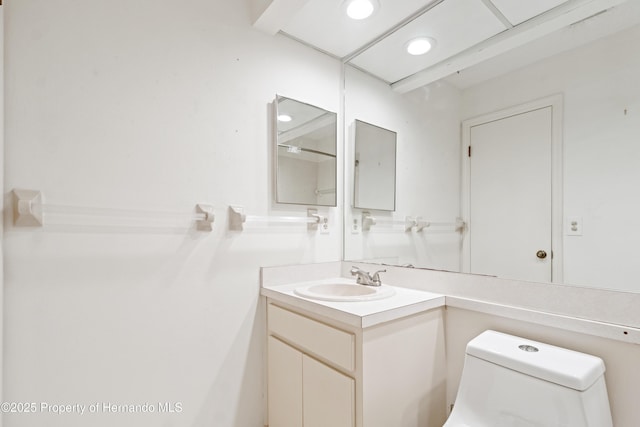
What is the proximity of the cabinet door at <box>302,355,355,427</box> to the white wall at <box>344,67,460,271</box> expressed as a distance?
2.30 ft

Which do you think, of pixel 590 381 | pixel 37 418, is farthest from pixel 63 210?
pixel 590 381

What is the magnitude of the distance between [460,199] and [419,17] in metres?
0.95

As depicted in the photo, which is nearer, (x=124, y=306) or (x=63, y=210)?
(x=63, y=210)

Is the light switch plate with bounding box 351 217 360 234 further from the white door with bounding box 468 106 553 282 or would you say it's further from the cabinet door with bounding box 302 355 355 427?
the cabinet door with bounding box 302 355 355 427

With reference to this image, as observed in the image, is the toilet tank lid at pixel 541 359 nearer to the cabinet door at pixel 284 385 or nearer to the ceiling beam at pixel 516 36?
the cabinet door at pixel 284 385

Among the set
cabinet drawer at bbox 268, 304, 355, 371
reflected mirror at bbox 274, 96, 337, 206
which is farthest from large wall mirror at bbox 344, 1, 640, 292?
cabinet drawer at bbox 268, 304, 355, 371

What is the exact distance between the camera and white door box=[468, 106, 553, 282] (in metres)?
1.18

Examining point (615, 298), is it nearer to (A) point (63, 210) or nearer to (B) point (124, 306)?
(B) point (124, 306)

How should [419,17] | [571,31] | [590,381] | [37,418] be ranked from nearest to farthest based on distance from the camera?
1. [590,381]
2. [37,418]
3. [571,31]
4. [419,17]

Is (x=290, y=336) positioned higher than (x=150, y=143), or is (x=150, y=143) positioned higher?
(x=150, y=143)

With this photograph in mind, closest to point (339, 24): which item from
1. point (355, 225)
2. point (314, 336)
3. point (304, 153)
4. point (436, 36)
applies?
point (436, 36)

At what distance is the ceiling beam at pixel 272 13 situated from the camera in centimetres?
139

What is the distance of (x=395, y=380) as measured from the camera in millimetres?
1164

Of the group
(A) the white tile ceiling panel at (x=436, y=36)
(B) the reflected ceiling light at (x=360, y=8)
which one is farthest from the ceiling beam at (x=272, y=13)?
(A) the white tile ceiling panel at (x=436, y=36)
